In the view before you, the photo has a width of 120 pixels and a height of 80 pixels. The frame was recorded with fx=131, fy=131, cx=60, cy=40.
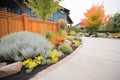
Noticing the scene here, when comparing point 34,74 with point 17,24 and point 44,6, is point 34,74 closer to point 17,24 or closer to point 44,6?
point 17,24

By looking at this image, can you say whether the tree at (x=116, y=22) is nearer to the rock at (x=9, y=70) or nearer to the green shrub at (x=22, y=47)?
the green shrub at (x=22, y=47)

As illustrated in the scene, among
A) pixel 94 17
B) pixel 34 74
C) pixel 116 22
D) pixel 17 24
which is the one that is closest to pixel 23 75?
pixel 34 74

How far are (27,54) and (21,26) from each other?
382 cm

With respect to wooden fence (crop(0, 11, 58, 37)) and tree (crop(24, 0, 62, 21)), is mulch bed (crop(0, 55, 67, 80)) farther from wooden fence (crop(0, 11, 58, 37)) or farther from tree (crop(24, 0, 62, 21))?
tree (crop(24, 0, 62, 21))

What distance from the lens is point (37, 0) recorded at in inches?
392

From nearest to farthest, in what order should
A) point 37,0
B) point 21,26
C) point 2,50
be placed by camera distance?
point 2,50
point 21,26
point 37,0

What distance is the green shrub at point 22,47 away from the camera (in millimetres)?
5012

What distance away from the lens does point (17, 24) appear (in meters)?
8.07

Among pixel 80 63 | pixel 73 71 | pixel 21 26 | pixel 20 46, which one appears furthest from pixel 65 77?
pixel 21 26

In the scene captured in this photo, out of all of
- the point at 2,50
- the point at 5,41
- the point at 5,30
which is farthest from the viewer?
the point at 5,30

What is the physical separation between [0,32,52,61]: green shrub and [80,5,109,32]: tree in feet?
78.2

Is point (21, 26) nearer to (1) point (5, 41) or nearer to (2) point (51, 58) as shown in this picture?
(1) point (5, 41)

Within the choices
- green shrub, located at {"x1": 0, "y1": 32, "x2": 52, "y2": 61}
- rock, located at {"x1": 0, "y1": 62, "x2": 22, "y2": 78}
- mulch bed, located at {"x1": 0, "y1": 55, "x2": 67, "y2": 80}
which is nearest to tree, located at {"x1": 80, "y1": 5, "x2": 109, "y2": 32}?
green shrub, located at {"x1": 0, "y1": 32, "x2": 52, "y2": 61}

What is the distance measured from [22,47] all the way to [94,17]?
24823mm
